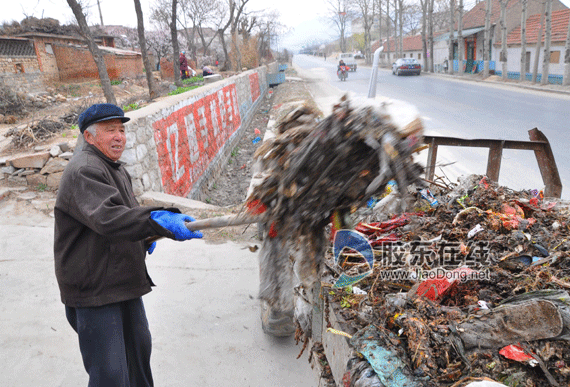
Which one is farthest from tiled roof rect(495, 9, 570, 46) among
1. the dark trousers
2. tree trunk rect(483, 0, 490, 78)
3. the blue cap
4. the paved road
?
the dark trousers

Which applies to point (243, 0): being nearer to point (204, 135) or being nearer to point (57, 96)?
point (57, 96)

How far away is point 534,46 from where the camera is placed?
23812 mm

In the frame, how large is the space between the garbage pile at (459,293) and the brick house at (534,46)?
74.7 feet

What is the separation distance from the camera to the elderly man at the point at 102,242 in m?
1.99

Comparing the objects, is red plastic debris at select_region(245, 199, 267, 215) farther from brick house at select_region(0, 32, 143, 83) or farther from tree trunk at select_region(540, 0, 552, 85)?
tree trunk at select_region(540, 0, 552, 85)

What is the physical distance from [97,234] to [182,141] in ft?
18.8

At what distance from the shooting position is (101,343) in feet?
7.12

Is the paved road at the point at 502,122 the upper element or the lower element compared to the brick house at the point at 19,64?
lower

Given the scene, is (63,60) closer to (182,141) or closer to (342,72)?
(182,141)

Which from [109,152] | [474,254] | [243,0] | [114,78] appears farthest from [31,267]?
[243,0]

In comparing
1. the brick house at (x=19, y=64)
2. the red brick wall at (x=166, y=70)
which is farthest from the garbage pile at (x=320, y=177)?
the red brick wall at (x=166, y=70)

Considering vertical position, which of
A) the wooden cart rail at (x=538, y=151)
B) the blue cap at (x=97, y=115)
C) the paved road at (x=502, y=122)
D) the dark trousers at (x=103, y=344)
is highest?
the blue cap at (x=97, y=115)

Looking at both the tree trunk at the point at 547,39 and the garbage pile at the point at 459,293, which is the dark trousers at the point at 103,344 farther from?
the tree trunk at the point at 547,39

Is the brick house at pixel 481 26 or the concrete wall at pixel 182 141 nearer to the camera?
the concrete wall at pixel 182 141
